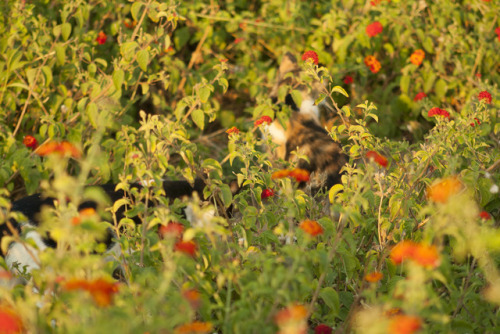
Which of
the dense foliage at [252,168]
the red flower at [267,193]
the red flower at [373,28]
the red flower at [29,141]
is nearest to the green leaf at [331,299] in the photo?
the dense foliage at [252,168]

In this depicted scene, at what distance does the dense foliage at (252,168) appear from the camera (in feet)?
6.03

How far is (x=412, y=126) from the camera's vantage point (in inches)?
215

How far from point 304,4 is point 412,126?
5.92 feet

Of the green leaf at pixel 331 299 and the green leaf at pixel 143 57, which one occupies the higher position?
the green leaf at pixel 143 57

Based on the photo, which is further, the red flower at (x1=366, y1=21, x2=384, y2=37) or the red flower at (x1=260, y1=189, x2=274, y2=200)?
the red flower at (x1=366, y1=21, x2=384, y2=37)

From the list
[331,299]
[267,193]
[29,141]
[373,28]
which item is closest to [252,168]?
[267,193]

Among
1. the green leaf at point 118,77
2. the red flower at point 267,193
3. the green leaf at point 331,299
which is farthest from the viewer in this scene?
the green leaf at point 118,77

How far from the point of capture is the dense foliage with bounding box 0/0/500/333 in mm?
1837

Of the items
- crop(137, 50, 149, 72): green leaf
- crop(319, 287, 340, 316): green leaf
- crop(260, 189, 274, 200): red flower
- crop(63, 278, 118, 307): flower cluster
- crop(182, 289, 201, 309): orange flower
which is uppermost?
crop(63, 278, 118, 307): flower cluster

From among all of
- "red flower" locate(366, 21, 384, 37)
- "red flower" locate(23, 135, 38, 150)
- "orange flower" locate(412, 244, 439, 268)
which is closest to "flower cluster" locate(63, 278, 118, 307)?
"orange flower" locate(412, 244, 439, 268)

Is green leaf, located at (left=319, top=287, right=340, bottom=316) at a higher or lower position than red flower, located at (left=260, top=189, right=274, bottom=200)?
lower

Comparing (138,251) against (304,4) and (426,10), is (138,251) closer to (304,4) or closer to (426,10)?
(304,4)

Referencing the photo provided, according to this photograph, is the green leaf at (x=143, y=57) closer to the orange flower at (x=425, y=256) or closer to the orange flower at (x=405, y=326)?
the orange flower at (x=425, y=256)

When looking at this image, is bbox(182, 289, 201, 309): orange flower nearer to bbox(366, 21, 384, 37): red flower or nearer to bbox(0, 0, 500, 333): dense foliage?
bbox(0, 0, 500, 333): dense foliage
